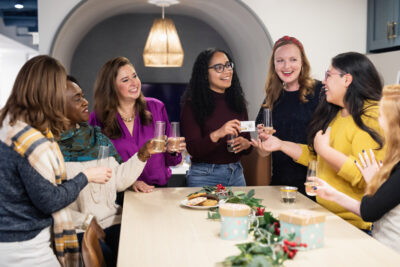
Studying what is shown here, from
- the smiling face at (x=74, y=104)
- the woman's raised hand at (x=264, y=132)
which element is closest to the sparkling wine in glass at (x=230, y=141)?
the woman's raised hand at (x=264, y=132)

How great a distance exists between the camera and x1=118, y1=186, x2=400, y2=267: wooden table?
180 centimetres

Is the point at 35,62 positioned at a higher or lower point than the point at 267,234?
higher

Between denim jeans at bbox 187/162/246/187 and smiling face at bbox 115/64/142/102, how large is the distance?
69cm

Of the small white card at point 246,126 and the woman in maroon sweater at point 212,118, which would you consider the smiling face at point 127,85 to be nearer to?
the woman in maroon sweater at point 212,118

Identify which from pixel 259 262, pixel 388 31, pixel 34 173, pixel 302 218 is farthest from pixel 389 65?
pixel 34 173

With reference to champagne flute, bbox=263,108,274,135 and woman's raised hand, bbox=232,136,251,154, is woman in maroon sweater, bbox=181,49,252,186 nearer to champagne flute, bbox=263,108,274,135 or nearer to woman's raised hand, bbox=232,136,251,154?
woman's raised hand, bbox=232,136,251,154

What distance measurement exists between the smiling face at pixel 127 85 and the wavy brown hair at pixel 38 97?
3.41 ft

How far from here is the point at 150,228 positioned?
88.0 inches

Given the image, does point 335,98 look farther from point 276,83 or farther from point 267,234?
point 267,234

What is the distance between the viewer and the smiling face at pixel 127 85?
10.7 ft

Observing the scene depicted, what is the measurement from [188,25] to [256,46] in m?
1.76

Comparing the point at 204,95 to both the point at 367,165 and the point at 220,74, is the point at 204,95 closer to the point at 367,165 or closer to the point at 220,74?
the point at 220,74

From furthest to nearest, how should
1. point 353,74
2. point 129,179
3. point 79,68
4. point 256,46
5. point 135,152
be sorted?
1. point 79,68
2. point 256,46
3. point 135,152
4. point 129,179
5. point 353,74

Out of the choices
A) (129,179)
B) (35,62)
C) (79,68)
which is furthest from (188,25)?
(35,62)
